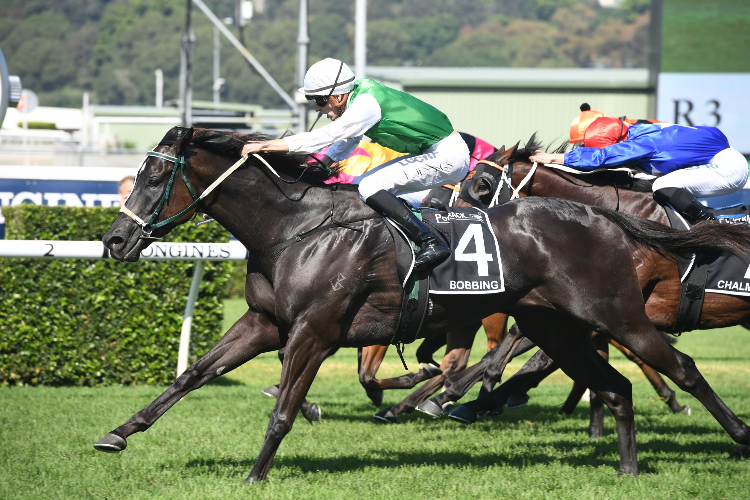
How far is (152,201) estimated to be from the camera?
4.36m

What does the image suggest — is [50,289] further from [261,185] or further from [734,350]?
[734,350]

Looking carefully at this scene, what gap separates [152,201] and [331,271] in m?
0.97

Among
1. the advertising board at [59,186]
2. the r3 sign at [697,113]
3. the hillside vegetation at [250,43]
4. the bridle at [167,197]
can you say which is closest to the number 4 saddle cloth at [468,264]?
the bridle at [167,197]

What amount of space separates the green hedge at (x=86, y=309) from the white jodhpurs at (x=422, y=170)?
2.85 meters

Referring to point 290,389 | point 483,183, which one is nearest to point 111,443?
point 290,389

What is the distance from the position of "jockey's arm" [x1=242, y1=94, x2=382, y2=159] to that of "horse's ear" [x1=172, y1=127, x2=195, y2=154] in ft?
1.10

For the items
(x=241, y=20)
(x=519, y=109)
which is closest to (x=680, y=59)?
(x=519, y=109)

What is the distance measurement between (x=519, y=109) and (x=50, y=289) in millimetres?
22103

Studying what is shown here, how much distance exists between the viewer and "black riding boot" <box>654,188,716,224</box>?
5.21 meters

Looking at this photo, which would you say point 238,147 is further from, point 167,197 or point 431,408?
point 431,408

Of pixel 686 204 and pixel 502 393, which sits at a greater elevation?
pixel 686 204

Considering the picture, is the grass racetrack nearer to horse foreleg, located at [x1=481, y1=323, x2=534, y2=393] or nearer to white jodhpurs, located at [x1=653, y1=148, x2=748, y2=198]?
horse foreleg, located at [x1=481, y1=323, x2=534, y2=393]

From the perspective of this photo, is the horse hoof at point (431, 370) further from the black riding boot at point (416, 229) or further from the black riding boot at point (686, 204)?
the black riding boot at point (686, 204)

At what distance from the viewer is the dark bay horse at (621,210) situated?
16.8 feet
